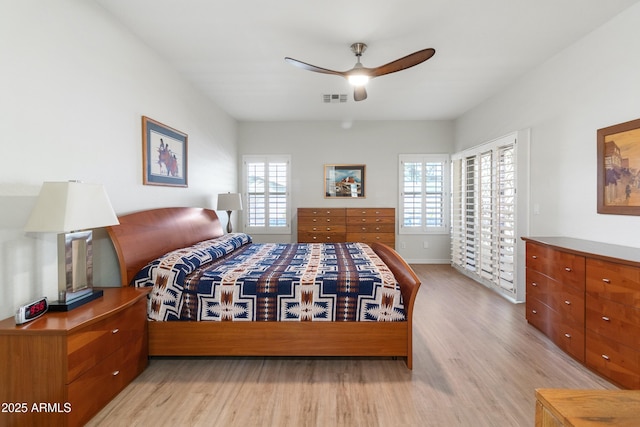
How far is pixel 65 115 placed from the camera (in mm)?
2078

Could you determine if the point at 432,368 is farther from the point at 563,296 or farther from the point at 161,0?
the point at 161,0

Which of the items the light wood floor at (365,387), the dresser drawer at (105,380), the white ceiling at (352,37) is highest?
the white ceiling at (352,37)

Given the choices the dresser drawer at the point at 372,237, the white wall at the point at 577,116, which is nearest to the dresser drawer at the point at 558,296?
the white wall at the point at 577,116

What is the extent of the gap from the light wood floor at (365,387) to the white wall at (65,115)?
1.00 meters

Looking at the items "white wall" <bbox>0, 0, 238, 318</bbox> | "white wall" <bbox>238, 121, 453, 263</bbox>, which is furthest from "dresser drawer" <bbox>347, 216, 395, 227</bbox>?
"white wall" <bbox>0, 0, 238, 318</bbox>

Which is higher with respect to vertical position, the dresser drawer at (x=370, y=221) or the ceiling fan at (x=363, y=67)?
the ceiling fan at (x=363, y=67)

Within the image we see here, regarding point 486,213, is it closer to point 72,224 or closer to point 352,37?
point 352,37

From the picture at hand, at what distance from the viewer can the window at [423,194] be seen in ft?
19.5

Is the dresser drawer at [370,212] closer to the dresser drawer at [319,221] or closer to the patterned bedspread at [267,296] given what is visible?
the dresser drawer at [319,221]

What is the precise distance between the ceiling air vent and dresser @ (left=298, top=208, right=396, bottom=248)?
72.5 inches

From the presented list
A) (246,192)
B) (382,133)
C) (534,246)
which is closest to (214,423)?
(534,246)

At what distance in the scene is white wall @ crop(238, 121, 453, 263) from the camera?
19.4 feet

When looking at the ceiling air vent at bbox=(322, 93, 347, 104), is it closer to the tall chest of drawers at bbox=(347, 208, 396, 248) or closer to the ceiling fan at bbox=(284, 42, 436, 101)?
the ceiling fan at bbox=(284, 42, 436, 101)

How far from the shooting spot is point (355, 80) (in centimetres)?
297
